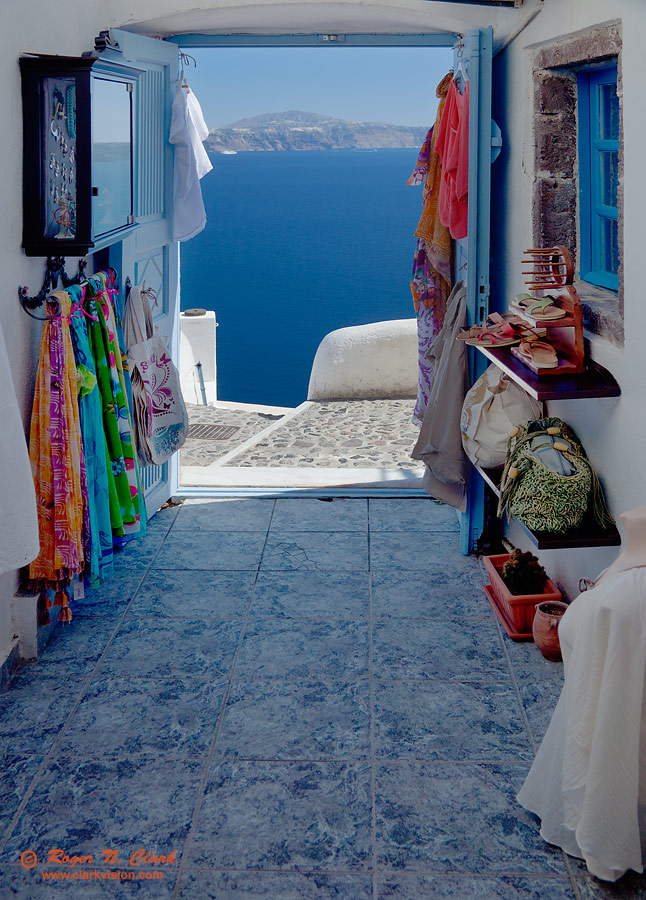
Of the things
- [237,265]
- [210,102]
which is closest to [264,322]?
[237,265]

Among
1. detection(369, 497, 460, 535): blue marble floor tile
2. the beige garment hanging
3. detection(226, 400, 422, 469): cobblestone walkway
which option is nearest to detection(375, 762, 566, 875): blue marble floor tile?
the beige garment hanging

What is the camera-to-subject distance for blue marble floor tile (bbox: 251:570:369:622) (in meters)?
4.13

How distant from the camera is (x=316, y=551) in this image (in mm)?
4844

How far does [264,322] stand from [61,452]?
1890 inches

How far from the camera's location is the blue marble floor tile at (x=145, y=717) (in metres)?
3.14

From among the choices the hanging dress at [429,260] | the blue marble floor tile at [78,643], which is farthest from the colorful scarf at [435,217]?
the blue marble floor tile at [78,643]

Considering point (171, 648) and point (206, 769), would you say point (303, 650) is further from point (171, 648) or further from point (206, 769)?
point (206, 769)

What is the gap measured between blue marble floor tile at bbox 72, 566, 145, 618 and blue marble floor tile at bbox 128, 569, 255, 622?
0.17 feet

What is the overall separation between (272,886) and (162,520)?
2978mm

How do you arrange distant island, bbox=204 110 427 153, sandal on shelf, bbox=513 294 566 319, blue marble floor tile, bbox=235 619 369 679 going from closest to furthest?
1. sandal on shelf, bbox=513 294 566 319
2. blue marble floor tile, bbox=235 619 369 679
3. distant island, bbox=204 110 427 153

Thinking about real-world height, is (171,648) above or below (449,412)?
below

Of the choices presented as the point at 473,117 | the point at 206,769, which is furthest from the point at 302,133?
the point at 206,769

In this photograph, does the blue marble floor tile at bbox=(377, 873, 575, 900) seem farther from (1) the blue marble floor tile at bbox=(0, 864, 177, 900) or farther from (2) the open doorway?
(2) the open doorway

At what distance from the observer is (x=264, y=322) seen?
51031 millimetres
